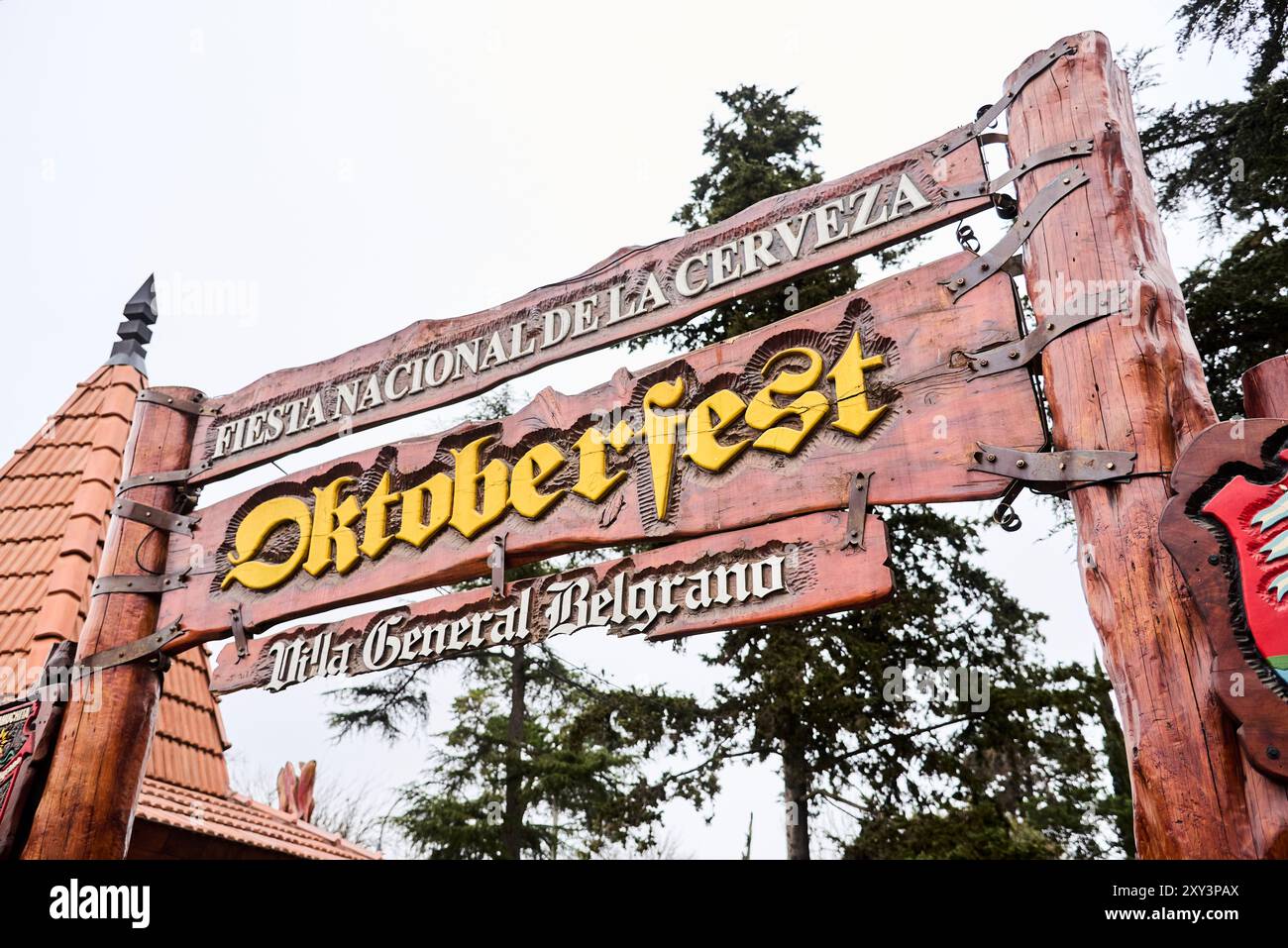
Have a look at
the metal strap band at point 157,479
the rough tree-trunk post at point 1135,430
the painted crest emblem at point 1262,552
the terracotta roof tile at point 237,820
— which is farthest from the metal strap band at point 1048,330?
the terracotta roof tile at point 237,820

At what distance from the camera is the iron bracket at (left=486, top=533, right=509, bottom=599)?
440 cm

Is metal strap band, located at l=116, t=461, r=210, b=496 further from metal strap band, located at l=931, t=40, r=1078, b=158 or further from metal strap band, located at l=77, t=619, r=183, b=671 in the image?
metal strap band, located at l=931, t=40, r=1078, b=158

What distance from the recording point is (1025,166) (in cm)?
377

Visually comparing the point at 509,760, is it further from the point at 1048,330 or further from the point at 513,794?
the point at 1048,330

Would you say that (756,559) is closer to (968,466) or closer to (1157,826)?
(968,466)

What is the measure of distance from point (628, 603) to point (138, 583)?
298 cm

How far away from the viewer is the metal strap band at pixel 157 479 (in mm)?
5723

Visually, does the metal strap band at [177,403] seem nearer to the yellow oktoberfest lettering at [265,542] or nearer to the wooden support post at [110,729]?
the wooden support post at [110,729]

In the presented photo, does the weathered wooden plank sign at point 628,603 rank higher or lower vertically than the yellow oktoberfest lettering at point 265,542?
lower

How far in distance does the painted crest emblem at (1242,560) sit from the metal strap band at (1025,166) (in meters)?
1.33

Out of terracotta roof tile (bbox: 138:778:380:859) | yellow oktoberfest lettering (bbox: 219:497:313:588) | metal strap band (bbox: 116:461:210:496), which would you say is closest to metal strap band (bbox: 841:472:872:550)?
yellow oktoberfest lettering (bbox: 219:497:313:588)

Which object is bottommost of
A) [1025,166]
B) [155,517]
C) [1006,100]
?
[155,517]

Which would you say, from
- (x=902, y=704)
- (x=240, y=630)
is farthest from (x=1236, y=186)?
(x=240, y=630)
